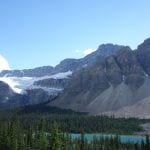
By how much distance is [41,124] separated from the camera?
13738 cm

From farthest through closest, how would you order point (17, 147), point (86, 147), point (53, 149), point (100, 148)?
point (100, 148) → point (86, 147) → point (17, 147) → point (53, 149)

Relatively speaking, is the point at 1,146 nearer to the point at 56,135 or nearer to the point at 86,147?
the point at 56,135

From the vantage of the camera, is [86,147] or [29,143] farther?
[86,147]

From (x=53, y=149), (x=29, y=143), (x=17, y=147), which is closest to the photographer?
(x=53, y=149)

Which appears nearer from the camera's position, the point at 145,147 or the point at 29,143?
the point at 29,143

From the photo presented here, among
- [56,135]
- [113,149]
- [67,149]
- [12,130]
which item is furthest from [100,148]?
[56,135]

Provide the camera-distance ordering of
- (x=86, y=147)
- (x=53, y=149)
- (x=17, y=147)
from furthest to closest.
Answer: (x=86, y=147) < (x=17, y=147) < (x=53, y=149)

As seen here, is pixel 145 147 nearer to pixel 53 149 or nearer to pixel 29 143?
pixel 29 143

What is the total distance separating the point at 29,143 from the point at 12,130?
10.4 metres

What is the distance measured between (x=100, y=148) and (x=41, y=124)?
216ft

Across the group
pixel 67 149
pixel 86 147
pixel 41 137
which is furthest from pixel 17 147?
pixel 86 147

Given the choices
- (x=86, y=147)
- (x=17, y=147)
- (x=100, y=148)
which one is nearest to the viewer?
(x=17, y=147)

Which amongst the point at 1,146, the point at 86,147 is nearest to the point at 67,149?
the point at 1,146

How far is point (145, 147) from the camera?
185750mm
